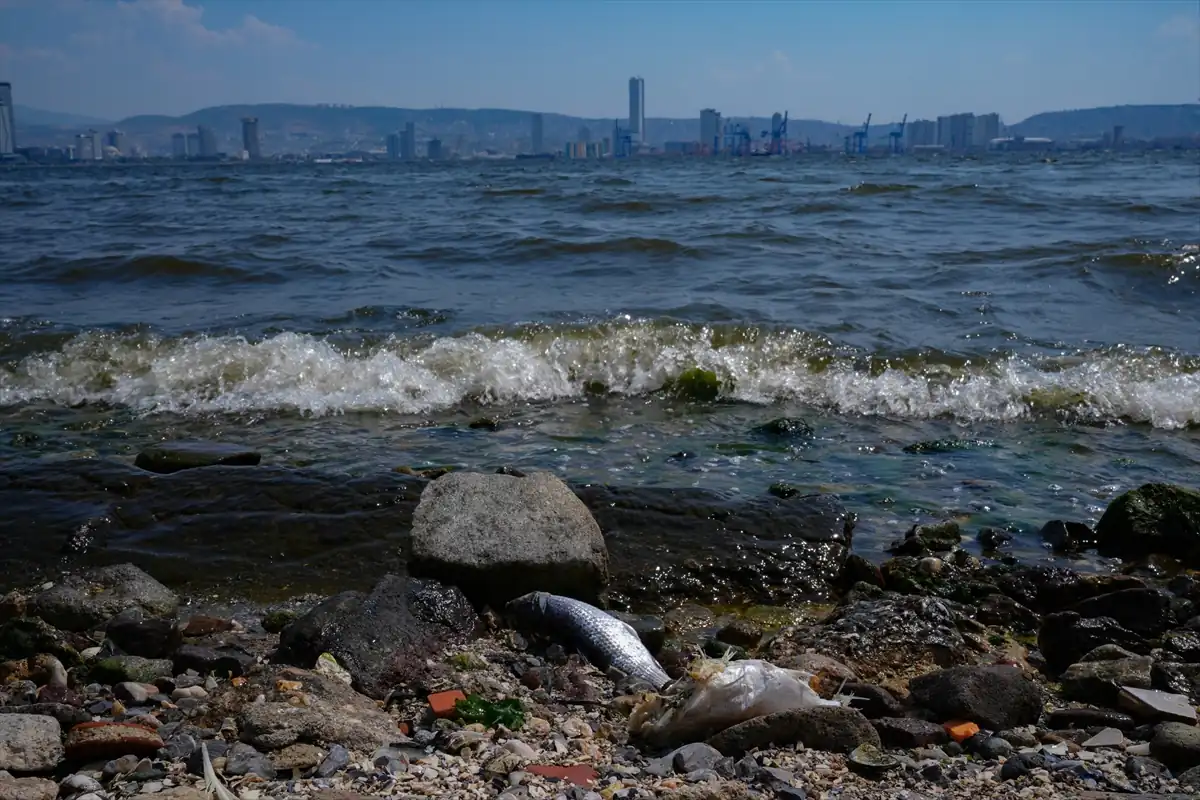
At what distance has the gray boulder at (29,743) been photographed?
3.47 m

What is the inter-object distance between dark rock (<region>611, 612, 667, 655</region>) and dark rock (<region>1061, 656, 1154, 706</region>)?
1.78 m

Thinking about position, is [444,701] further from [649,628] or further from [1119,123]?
[1119,123]

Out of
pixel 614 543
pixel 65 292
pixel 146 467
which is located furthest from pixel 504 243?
pixel 614 543

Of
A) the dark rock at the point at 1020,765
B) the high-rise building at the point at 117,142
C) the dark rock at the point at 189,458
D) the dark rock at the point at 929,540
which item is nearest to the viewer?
the dark rock at the point at 1020,765

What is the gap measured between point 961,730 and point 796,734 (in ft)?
2.32

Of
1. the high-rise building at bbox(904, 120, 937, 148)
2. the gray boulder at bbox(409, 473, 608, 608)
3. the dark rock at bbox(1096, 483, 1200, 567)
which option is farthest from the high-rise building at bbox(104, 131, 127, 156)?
the dark rock at bbox(1096, 483, 1200, 567)

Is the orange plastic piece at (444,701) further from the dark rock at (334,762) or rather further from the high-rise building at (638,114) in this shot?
the high-rise building at (638,114)

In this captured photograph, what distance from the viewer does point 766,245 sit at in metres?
17.6

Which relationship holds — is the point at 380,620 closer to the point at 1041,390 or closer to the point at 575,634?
the point at 575,634

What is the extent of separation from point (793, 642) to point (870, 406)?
17.0 feet

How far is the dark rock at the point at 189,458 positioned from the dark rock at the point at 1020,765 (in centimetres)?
539

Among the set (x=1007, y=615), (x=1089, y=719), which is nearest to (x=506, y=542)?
(x=1007, y=615)

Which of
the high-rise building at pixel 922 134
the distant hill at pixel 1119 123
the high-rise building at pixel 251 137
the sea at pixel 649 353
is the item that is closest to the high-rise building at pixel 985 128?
the high-rise building at pixel 922 134

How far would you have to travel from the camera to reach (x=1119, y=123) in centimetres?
14138
